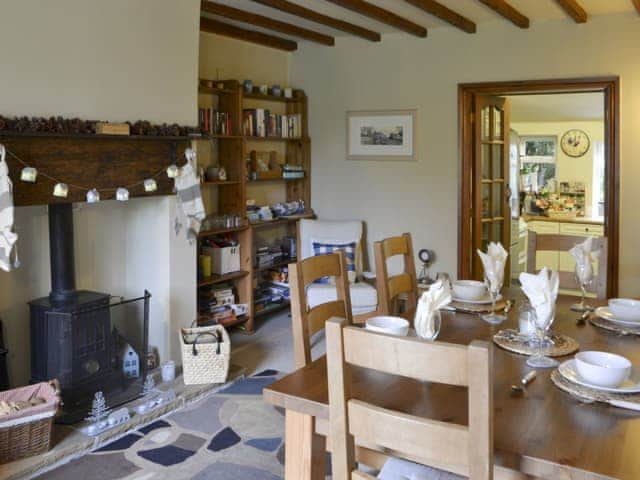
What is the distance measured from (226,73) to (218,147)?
0.62 m

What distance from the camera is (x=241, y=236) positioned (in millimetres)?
5039

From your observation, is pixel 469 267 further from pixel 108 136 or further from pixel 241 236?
pixel 108 136

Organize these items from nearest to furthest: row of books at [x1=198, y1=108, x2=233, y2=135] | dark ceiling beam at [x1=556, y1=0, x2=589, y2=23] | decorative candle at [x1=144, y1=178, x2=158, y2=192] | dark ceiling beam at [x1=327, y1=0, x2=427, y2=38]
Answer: decorative candle at [x1=144, y1=178, x2=158, y2=192] < dark ceiling beam at [x1=556, y1=0, x2=589, y2=23] < dark ceiling beam at [x1=327, y1=0, x2=427, y2=38] < row of books at [x1=198, y1=108, x2=233, y2=135]

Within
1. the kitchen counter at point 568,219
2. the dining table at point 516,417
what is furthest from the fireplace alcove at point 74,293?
the kitchen counter at point 568,219

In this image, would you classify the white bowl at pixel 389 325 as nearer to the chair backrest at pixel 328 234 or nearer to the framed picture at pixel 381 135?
the chair backrest at pixel 328 234

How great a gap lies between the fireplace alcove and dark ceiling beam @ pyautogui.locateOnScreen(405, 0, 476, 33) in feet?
6.47

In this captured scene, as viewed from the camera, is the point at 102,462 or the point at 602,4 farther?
the point at 602,4

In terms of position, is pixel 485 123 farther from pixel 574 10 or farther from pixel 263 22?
pixel 263 22

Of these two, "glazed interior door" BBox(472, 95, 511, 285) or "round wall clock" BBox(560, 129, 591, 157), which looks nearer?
"glazed interior door" BBox(472, 95, 511, 285)

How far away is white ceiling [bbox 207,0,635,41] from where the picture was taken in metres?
4.23

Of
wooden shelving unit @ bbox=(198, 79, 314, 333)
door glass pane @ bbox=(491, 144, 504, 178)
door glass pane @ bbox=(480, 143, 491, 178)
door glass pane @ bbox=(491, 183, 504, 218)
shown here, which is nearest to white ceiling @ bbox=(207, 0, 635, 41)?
wooden shelving unit @ bbox=(198, 79, 314, 333)

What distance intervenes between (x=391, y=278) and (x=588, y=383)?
124 centimetres

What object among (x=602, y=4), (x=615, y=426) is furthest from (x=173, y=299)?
(x=602, y=4)

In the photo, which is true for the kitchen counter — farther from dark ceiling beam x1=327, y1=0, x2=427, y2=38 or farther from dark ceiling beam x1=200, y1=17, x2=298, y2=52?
dark ceiling beam x1=200, y1=17, x2=298, y2=52
